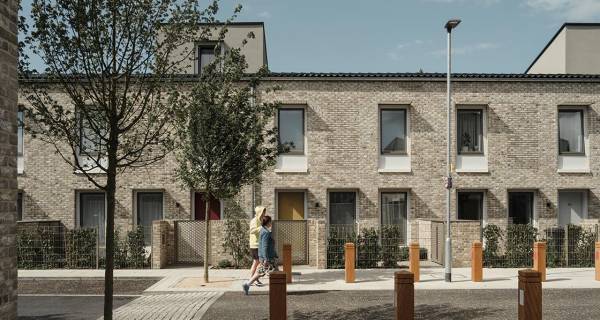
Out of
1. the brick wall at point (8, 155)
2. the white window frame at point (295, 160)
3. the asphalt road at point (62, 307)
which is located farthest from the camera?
the white window frame at point (295, 160)

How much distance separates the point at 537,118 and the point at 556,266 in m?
6.02

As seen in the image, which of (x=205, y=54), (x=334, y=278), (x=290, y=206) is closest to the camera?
(x=334, y=278)

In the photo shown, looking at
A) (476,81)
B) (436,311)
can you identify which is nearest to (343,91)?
(476,81)

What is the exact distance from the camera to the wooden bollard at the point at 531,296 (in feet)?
20.7

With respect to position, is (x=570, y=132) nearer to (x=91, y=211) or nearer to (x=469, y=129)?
(x=469, y=129)

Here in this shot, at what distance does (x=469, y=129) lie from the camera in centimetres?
1995

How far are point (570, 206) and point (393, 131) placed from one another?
24.5 feet

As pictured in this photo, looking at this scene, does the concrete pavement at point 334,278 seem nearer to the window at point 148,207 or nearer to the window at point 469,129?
the window at point 148,207

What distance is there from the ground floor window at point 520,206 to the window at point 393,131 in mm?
4656

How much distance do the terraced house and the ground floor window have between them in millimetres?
39

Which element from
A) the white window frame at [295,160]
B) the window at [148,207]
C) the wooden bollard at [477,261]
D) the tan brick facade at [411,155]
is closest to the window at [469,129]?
the tan brick facade at [411,155]

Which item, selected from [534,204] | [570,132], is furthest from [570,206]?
[570,132]

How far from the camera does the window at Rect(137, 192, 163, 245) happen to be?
19.4m

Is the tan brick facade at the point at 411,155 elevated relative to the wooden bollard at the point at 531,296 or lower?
elevated
